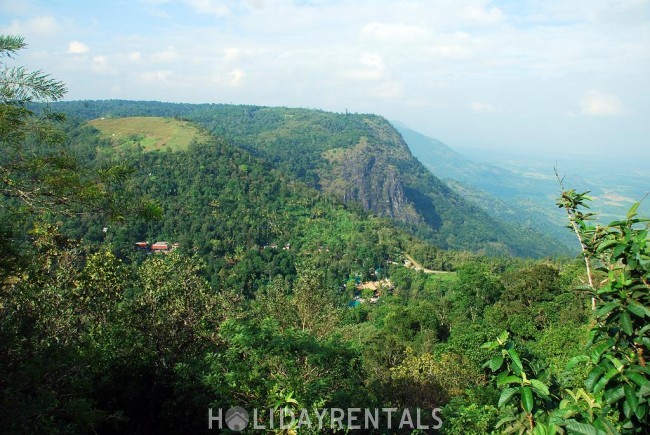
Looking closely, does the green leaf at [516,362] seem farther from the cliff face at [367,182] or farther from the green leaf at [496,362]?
the cliff face at [367,182]

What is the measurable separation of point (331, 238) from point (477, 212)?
4352 inches

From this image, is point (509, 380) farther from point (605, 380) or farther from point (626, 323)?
point (626, 323)

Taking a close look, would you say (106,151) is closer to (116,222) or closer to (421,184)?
(116,222)

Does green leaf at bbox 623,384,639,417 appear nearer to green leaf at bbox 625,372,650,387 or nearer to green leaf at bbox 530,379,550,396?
green leaf at bbox 625,372,650,387

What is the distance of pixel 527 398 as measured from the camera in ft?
9.73

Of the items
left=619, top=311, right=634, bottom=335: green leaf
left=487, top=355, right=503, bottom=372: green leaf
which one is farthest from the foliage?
left=487, top=355, right=503, bottom=372: green leaf

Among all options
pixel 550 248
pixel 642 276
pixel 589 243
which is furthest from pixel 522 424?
pixel 550 248

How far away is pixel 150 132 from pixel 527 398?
11496cm

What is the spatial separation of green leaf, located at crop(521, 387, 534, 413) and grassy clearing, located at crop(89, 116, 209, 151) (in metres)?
102

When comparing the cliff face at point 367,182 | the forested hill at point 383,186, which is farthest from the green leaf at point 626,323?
the cliff face at point 367,182

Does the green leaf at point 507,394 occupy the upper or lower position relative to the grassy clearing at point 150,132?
lower

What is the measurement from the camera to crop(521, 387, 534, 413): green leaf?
2.92 meters

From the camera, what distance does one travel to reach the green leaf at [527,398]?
292 cm

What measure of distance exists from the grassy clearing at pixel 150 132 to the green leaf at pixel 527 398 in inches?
4003
